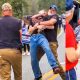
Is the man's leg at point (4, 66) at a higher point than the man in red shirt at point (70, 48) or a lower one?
lower

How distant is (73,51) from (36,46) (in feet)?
16.0

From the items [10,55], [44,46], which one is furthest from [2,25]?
[44,46]

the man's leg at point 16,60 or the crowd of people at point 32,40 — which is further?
the man's leg at point 16,60

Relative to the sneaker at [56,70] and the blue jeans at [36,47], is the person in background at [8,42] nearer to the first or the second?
the blue jeans at [36,47]

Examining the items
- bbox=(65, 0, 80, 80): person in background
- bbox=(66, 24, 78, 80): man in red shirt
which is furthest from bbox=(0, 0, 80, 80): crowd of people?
bbox=(65, 0, 80, 80): person in background

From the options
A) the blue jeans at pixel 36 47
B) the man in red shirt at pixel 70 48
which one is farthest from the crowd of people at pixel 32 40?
the man in red shirt at pixel 70 48

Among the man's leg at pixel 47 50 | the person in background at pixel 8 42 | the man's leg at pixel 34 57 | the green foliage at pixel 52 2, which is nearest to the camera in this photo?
the green foliage at pixel 52 2

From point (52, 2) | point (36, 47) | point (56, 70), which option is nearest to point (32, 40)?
point (36, 47)

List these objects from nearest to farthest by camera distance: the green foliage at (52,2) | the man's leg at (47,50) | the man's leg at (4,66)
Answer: the green foliage at (52,2) → the man's leg at (4,66) → the man's leg at (47,50)

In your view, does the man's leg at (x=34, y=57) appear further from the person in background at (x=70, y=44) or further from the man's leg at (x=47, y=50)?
the person in background at (x=70, y=44)

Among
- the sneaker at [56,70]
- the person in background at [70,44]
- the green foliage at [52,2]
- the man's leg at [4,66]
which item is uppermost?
the person in background at [70,44]

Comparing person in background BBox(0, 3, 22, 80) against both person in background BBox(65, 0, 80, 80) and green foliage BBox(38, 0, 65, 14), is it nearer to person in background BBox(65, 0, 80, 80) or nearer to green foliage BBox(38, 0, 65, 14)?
green foliage BBox(38, 0, 65, 14)

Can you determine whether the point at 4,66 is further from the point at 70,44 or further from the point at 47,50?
the point at 70,44

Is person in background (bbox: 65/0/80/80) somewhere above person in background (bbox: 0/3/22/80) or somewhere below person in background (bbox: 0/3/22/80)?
above
